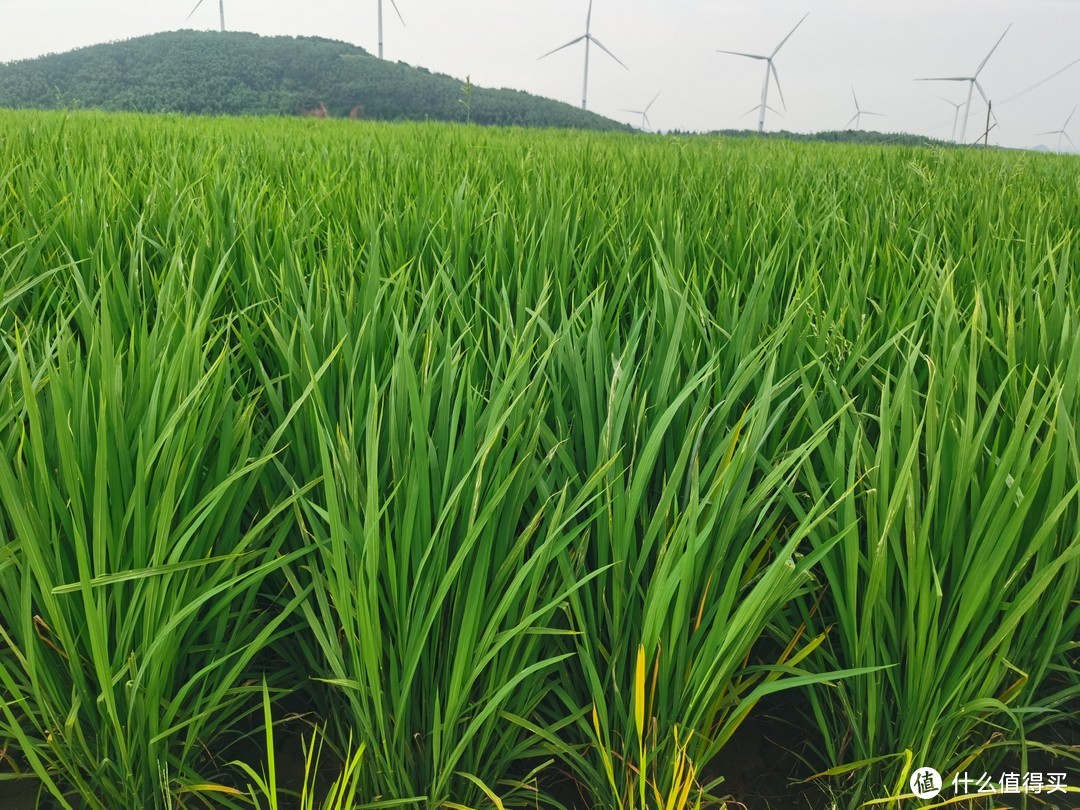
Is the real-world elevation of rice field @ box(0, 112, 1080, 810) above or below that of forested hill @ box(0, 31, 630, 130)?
below

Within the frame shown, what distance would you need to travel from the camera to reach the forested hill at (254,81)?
41.8m

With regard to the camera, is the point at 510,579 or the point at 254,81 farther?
the point at 254,81

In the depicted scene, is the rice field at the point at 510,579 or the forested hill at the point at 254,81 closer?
the rice field at the point at 510,579

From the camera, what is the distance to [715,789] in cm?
90

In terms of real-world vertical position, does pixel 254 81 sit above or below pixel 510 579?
above

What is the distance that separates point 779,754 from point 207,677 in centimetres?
73

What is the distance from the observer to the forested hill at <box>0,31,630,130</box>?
41.8m

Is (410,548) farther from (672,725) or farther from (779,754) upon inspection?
(779,754)

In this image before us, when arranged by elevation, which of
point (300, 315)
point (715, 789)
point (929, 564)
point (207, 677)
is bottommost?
point (715, 789)

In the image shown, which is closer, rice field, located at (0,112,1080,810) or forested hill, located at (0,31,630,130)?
rice field, located at (0,112,1080,810)

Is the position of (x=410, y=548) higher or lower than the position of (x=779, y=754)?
higher

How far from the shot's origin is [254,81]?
48281 mm

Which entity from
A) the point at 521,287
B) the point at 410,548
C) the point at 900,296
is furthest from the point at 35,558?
the point at 900,296

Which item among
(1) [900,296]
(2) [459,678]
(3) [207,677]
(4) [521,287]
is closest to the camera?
(2) [459,678]
